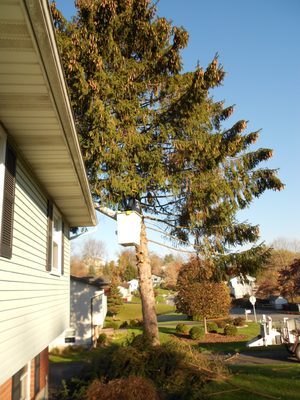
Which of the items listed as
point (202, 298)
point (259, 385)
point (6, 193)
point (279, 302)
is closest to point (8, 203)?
point (6, 193)

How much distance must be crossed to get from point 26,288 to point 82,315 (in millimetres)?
17974

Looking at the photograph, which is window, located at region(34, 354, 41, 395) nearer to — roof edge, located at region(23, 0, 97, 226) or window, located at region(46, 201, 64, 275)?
window, located at region(46, 201, 64, 275)

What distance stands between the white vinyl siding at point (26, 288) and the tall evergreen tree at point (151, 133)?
5.24 meters

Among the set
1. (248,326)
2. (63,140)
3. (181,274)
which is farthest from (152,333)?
(248,326)

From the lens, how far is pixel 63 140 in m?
4.63

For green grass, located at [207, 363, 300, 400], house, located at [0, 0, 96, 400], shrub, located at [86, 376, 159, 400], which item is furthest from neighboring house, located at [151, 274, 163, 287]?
house, located at [0, 0, 96, 400]

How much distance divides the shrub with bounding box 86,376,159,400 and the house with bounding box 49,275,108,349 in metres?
14.6

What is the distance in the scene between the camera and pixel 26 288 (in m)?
5.18

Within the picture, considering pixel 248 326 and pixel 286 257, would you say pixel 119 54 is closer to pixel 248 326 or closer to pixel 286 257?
pixel 248 326

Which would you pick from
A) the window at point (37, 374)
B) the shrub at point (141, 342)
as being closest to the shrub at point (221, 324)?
the shrub at point (141, 342)

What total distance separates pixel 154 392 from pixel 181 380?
4.76 ft

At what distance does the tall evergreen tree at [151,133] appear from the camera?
38.3ft

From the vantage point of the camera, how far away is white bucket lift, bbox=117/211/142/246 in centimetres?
793

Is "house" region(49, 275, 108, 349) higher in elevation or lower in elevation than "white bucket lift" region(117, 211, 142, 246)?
lower
